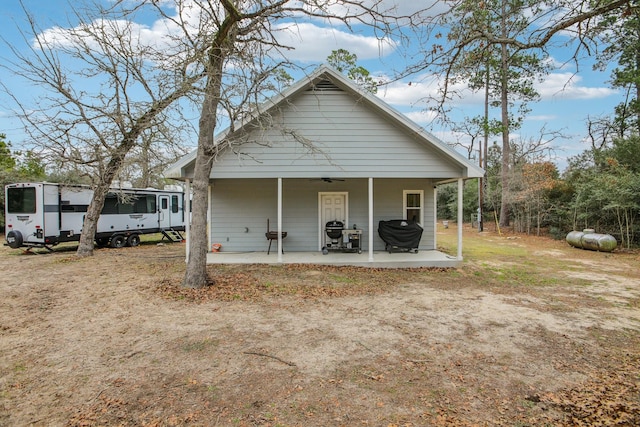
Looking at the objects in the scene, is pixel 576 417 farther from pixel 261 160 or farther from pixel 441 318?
pixel 261 160

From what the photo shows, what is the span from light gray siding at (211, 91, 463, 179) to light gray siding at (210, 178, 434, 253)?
175cm

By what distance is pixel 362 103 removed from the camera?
9688 mm

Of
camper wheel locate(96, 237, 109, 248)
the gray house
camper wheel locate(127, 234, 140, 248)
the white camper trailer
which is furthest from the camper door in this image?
the gray house

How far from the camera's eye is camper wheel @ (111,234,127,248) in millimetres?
13972

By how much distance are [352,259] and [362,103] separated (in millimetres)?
4316

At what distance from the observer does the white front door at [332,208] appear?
11359mm

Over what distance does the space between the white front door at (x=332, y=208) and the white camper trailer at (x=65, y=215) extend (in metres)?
6.93

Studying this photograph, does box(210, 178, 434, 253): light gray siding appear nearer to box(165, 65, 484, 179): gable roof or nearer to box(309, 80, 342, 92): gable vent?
box(165, 65, 484, 179): gable roof

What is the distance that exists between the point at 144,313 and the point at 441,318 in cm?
460

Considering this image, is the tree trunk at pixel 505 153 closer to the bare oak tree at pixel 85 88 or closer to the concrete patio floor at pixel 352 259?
the concrete patio floor at pixel 352 259

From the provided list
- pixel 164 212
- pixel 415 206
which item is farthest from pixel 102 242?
pixel 415 206

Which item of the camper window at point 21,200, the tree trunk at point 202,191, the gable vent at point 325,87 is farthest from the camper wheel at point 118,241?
the gable vent at point 325,87

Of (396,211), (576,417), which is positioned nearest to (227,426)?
(576,417)

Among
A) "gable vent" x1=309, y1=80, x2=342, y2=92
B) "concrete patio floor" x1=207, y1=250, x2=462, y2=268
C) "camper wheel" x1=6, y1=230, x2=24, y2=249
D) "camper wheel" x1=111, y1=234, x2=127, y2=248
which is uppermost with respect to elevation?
"gable vent" x1=309, y1=80, x2=342, y2=92
